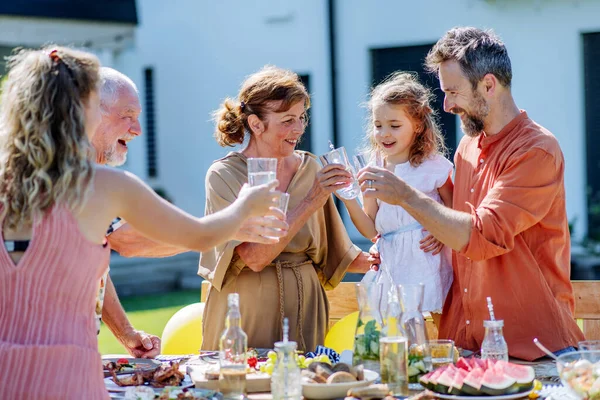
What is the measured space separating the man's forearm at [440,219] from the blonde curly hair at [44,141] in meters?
1.53

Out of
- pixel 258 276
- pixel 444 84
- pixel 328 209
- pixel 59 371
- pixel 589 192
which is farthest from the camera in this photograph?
pixel 589 192

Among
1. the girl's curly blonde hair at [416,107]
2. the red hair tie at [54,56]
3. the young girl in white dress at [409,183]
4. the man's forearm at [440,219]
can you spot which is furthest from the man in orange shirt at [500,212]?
the red hair tie at [54,56]

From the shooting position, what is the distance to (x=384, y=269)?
14.3 feet

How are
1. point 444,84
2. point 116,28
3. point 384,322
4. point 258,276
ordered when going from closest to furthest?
point 384,322, point 444,84, point 258,276, point 116,28

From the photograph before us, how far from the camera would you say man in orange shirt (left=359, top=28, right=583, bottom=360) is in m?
3.72

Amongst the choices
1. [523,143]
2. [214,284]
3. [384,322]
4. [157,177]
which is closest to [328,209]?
[214,284]

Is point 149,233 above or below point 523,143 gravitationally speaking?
below

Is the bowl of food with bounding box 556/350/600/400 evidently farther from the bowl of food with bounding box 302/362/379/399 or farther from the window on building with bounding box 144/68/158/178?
the window on building with bounding box 144/68/158/178

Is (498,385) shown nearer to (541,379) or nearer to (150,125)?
(541,379)

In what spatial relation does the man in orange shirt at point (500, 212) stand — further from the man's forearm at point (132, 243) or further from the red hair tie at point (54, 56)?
the red hair tie at point (54, 56)

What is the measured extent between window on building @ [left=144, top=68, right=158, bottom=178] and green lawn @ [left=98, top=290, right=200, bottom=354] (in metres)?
2.90

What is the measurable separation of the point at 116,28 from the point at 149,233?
42.4ft

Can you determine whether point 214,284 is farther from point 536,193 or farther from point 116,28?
point 116,28

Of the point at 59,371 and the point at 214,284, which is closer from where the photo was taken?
the point at 59,371
